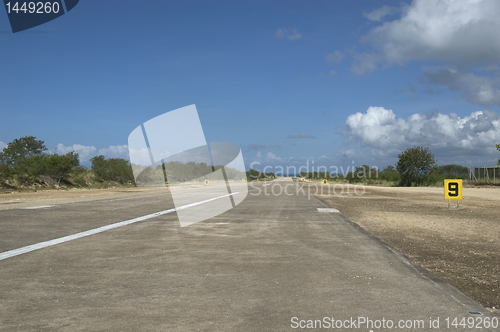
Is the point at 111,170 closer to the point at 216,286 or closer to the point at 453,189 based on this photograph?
the point at 453,189

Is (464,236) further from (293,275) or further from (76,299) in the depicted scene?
(76,299)

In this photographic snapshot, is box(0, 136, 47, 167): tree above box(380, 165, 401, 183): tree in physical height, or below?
above

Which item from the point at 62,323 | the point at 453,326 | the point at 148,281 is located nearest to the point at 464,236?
the point at 453,326

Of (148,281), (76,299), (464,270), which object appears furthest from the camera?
(464,270)

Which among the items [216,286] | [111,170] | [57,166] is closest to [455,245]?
[216,286]

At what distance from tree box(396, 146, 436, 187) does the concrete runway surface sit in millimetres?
55068

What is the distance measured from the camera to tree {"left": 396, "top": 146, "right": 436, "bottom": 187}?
2312 inches

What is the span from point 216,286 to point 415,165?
→ 60.3 m

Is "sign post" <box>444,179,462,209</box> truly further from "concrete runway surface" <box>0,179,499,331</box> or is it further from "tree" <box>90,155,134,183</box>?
"tree" <box>90,155,134,183</box>

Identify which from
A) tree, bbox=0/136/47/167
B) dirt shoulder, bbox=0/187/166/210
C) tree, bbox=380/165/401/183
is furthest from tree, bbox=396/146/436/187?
tree, bbox=0/136/47/167

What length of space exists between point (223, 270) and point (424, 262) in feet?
11.7

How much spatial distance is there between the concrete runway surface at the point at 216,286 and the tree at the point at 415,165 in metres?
55.1

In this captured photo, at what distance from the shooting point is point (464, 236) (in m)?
9.80

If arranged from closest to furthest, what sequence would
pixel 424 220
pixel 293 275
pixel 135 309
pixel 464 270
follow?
pixel 135 309 < pixel 293 275 < pixel 464 270 < pixel 424 220
